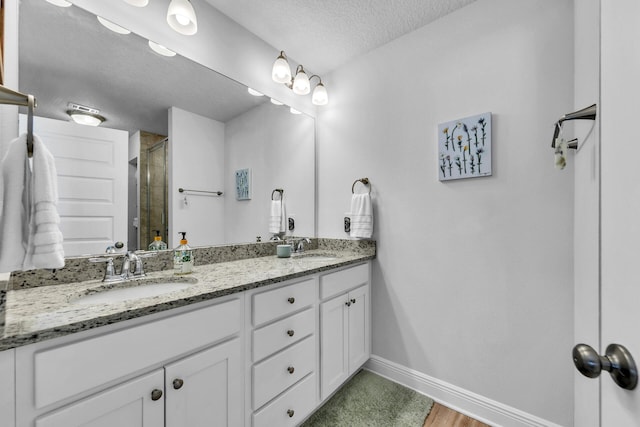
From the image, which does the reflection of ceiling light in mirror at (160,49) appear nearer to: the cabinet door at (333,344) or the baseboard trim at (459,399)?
the cabinet door at (333,344)

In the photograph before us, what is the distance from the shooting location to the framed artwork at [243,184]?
5.84 ft

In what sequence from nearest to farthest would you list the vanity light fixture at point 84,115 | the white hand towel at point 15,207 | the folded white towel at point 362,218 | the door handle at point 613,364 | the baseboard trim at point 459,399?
the door handle at point 613,364 < the white hand towel at point 15,207 < the vanity light fixture at point 84,115 < the baseboard trim at point 459,399 < the folded white towel at point 362,218

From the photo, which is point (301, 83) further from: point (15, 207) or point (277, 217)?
point (15, 207)

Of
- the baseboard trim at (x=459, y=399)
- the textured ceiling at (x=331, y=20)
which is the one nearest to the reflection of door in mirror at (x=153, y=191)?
the textured ceiling at (x=331, y=20)

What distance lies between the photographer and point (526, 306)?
1394 mm

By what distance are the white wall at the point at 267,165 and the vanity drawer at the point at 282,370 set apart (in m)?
0.81

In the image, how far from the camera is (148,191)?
1359 millimetres

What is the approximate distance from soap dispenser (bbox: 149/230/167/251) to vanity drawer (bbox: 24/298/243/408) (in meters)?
0.62

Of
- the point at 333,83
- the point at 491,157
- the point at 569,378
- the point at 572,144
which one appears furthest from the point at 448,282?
the point at 333,83

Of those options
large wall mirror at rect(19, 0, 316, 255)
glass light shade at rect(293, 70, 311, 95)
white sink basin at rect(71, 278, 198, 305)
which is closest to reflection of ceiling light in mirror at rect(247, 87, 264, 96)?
large wall mirror at rect(19, 0, 316, 255)

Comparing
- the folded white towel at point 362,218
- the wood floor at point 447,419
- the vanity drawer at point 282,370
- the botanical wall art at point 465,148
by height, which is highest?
the botanical wall art at point 465,148

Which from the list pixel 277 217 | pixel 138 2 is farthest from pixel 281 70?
pixel 277 217

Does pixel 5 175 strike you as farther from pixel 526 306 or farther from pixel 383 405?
pixel 526 306

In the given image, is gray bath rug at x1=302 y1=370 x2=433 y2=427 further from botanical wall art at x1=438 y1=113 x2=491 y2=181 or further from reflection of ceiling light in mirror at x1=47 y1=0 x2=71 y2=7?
reflection of ceiling light in mirror at x1=47 y1=0 x2=71 y2=7
